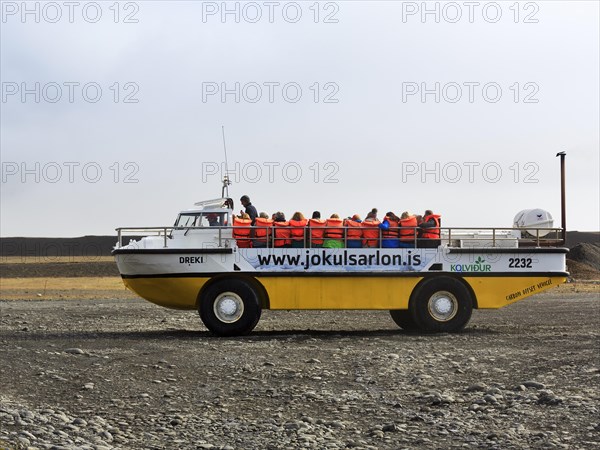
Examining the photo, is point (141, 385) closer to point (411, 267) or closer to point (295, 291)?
point (295, 291)

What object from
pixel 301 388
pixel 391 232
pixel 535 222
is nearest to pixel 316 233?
pixel 391 232

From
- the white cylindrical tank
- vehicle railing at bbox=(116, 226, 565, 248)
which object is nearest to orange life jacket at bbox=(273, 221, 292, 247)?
vehicle railing at bbox=(116, 226, 565, 248)

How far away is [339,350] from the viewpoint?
43.6ft

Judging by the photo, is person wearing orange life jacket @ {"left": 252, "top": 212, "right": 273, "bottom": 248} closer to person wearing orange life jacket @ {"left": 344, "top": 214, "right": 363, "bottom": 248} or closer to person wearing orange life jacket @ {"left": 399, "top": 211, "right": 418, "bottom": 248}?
person wearing orange life jacket @ {"left": 344, "top": 214, "right": 363, "bottom": 248}

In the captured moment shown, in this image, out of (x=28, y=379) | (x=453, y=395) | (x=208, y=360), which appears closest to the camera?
(x=453, y=395)

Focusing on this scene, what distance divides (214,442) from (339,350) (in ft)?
18.1

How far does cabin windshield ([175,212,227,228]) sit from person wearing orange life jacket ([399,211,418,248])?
2886 millimetres

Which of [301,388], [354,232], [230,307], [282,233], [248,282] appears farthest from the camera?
[354,232]

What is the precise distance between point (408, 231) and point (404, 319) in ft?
5.99

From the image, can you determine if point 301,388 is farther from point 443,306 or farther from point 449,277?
point 449,277

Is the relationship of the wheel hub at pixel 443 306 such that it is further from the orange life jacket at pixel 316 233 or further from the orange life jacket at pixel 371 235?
the orange life jacket at pixel 316 233

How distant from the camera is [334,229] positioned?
15492 millimetres

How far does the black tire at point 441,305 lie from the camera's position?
15.6 m

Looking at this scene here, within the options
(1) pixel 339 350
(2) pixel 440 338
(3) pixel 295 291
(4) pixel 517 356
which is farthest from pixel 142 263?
(4) pixel 517 356
